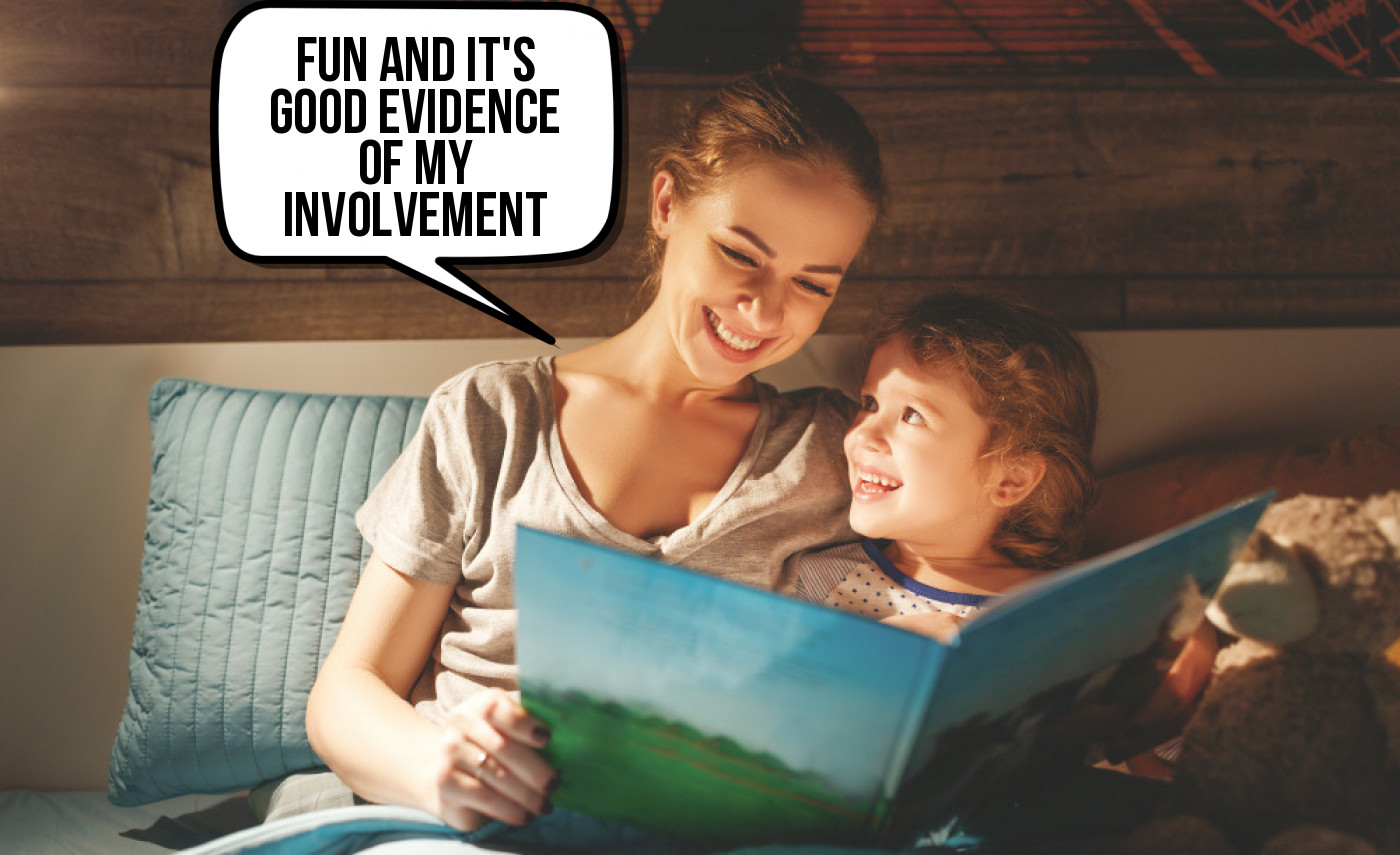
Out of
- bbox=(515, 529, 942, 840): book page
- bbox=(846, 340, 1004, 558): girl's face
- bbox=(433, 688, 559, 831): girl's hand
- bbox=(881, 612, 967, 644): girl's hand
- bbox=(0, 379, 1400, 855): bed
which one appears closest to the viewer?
bbox=(515, 529, 942, 840): book page

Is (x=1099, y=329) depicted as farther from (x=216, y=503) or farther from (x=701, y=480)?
(x=216, y=503)

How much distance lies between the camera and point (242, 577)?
3.48 ft

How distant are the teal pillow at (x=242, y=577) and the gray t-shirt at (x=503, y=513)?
174 mm

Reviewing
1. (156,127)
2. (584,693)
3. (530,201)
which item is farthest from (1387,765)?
(156,127)

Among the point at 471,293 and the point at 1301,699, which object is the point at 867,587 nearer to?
the point at 1301,699

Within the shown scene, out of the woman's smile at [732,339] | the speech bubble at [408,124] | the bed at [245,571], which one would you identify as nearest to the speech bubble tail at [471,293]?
the speech bubble at [408,124]

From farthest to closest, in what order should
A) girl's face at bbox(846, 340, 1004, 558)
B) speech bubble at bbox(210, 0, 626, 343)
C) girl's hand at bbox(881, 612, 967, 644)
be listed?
speech bubble at bbox(210, 0, 626, 343) → girl's face at bbox(846, 340, 1004, 558) → girl's hand at bbox(881, 612, 967, 644)

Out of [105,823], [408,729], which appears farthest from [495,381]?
[105,823]

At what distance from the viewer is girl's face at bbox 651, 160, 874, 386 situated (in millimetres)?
891

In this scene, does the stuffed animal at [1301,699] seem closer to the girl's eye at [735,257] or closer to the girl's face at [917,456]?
the girl's face at [917,456]

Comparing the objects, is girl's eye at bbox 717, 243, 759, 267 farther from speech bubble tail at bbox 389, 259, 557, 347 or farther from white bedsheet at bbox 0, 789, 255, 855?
white bedsheet at bbox 0, 789, 255, 855

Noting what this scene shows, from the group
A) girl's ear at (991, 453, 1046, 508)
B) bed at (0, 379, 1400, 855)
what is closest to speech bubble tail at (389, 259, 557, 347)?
bed at (0, 379, 1400, 855)

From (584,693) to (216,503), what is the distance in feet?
2.30

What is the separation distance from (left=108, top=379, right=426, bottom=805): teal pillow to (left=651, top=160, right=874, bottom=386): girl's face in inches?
16.3
